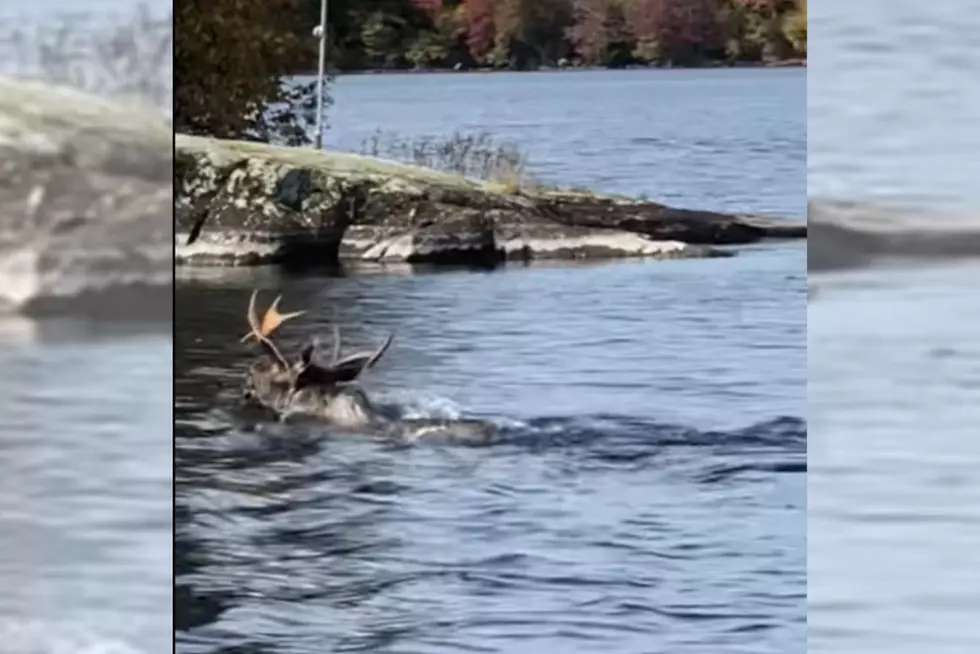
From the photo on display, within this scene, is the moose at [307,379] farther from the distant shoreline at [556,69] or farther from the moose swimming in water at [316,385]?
the distant shoreline at [556,69]

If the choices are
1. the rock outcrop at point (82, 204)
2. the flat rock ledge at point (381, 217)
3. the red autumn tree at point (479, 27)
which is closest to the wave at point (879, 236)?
the flat rock ledge at point (381, 217)

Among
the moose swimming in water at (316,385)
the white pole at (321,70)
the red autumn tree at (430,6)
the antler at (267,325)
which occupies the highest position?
the red autumn tree at (430,6)

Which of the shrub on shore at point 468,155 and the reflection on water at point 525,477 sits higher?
the shrub on shore at point 468,155

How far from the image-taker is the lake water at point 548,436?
6.27ft

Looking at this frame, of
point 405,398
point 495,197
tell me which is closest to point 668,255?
point 495,197

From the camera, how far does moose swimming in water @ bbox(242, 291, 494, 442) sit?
1.98 meters

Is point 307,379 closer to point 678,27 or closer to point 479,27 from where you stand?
point 479,27

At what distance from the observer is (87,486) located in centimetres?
205

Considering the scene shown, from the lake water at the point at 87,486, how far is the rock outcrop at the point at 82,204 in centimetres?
5

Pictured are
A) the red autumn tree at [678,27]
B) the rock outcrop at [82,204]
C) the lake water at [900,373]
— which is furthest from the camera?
the rock outcrop at [82,204]

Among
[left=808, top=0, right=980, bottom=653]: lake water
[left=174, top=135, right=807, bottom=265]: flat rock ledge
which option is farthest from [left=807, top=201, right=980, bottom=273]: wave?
[left=174, top=135, right=807, bottom=265]: flat rock ledge

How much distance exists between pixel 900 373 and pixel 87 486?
113 cm

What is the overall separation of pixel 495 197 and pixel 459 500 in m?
0.42

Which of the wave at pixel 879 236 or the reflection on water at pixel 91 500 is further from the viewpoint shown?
the reflection on water at pixel 91 500
